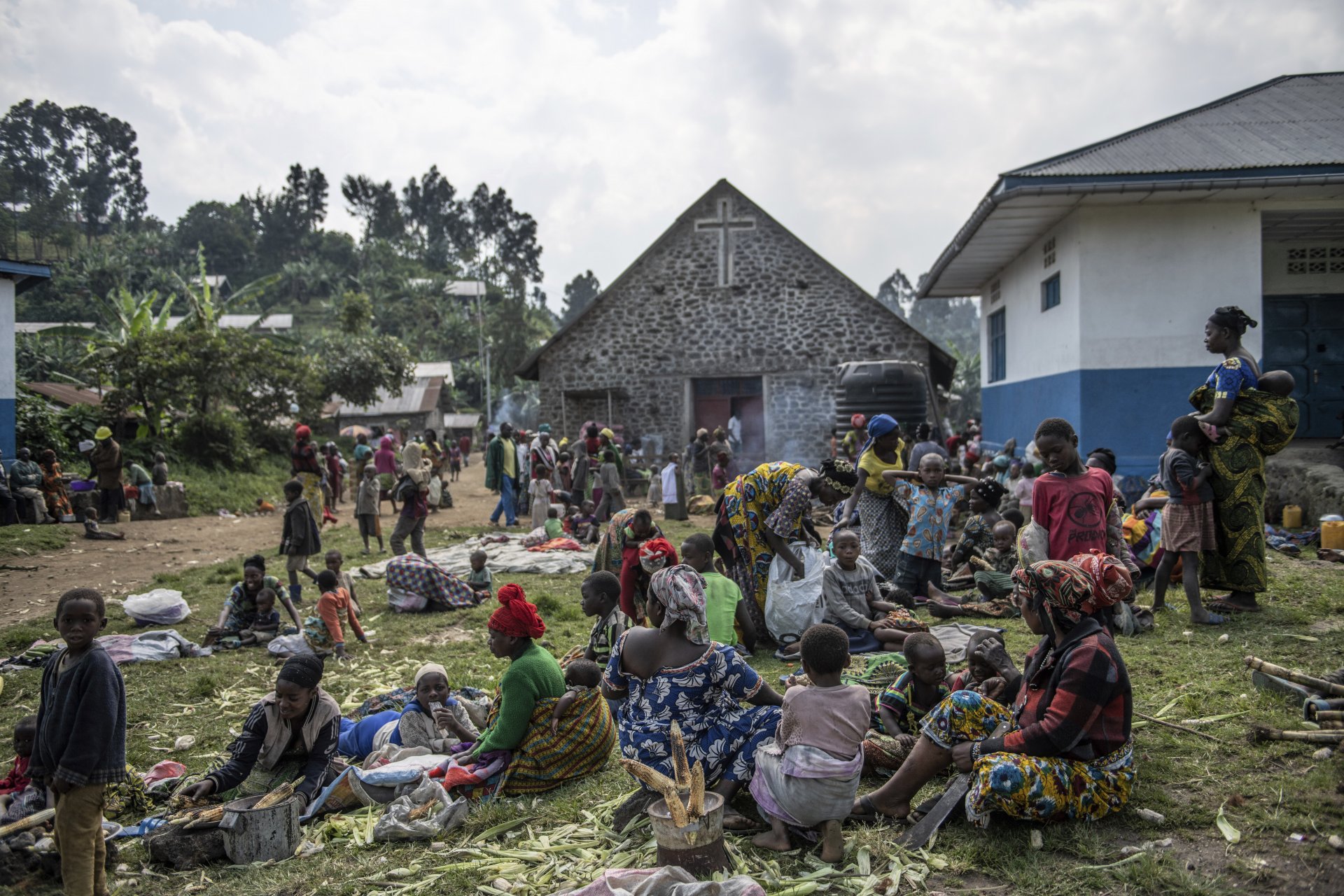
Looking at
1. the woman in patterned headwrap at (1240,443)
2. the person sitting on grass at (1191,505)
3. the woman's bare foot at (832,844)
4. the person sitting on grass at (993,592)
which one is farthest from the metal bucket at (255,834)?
the woman in patterned headwrap at (1240,443)

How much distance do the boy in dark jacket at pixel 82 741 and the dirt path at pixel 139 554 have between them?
7197 millimetres

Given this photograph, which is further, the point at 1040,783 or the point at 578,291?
the point at 578,291

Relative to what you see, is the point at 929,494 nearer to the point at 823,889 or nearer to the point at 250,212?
the point at 823,889

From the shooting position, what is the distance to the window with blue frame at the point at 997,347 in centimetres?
1709

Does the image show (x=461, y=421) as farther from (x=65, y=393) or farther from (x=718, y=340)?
(x=718, y=340)

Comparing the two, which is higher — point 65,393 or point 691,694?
point 65,393

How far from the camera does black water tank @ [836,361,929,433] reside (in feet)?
59.6

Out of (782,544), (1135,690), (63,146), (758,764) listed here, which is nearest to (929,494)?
(782,544)

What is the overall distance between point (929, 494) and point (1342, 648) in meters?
3.21

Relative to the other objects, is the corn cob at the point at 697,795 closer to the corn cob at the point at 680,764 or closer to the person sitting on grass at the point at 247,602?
the corn cob at the point at 680,764

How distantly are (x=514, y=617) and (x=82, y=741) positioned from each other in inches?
75.2

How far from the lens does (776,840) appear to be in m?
3.82

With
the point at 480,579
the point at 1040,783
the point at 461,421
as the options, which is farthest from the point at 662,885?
the point at 461,421

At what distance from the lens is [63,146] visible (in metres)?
70.7
